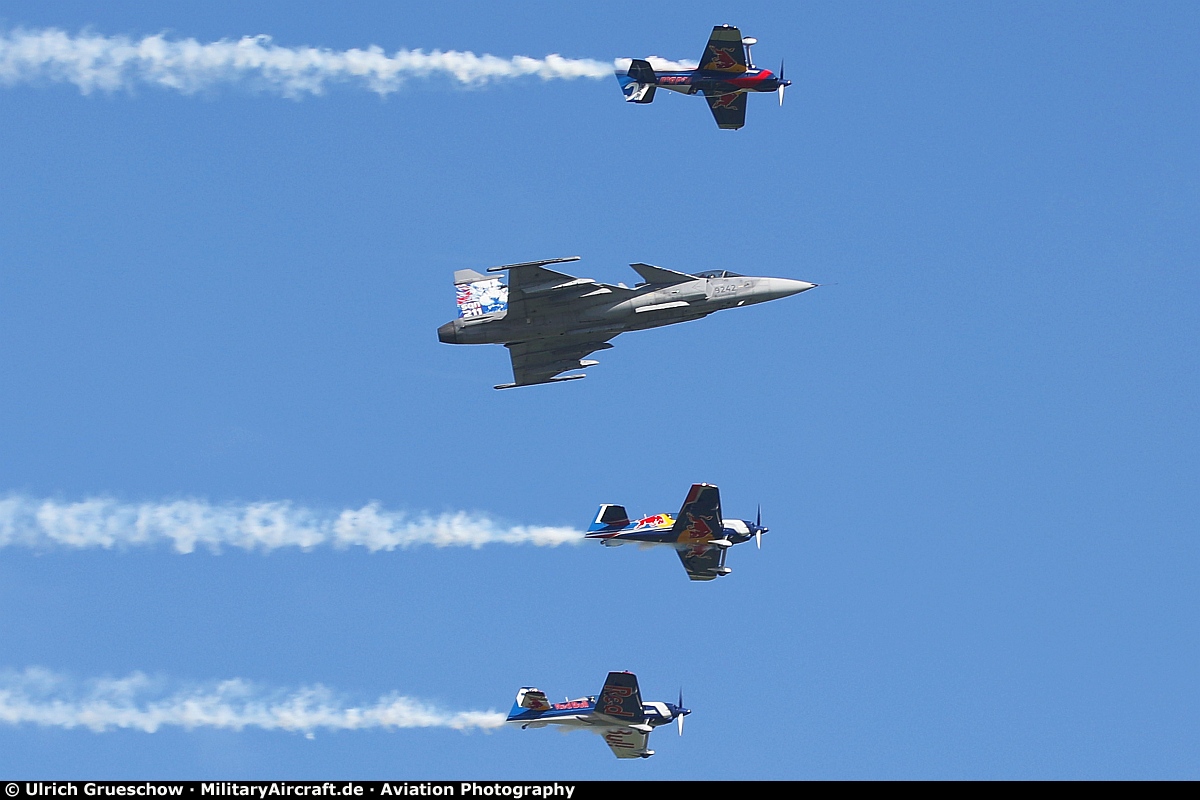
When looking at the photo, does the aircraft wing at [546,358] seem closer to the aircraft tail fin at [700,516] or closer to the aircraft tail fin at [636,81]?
the aircraft tail fin at [700,516]

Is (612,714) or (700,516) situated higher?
(700,516)

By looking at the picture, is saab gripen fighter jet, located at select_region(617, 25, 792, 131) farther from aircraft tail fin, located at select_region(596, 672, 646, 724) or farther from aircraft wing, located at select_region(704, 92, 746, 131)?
aircraft tail fin, located at select_region(596, 672, 646, 724)

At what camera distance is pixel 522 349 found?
198 ft

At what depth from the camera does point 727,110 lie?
66750mm

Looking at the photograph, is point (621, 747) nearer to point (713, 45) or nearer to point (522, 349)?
point (522, 349)

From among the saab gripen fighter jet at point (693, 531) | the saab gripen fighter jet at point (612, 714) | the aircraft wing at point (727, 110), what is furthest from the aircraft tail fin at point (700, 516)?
the aircraft wing at point (727, 110)

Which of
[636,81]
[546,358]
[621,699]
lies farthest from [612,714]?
[636,81]

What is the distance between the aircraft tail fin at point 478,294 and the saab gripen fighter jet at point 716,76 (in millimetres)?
10277

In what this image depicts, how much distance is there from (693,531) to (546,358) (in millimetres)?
9083

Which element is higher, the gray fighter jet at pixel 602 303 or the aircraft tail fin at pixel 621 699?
the gray fighter jet at pixel 602 303

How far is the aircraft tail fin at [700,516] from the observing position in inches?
2405

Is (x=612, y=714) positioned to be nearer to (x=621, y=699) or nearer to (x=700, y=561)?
(x=621, y=699)
